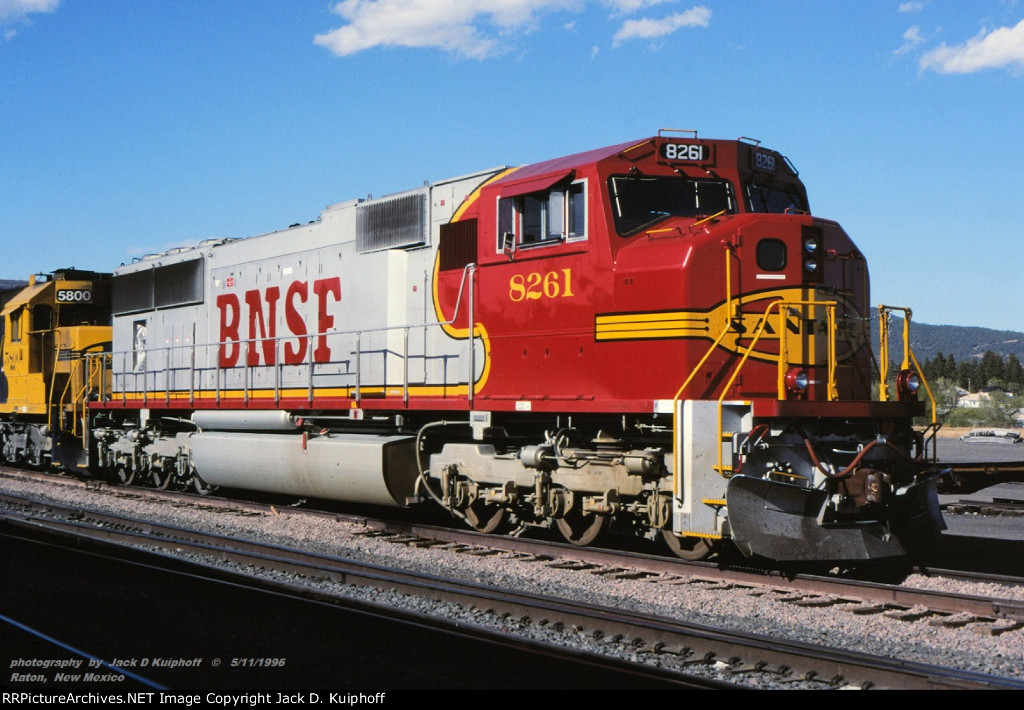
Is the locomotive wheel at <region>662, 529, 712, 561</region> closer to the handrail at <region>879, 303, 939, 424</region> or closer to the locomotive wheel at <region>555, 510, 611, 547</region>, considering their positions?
the locomotive wheel at <region>555, 510, 611, 547</region>

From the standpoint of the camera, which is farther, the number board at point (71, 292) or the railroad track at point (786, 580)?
the number board at point (71, 292)

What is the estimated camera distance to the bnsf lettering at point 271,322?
13.5 meters

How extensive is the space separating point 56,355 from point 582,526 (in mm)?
13735

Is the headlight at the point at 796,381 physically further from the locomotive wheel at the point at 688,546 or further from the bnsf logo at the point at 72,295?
the bnsf logo at the point at 72,295

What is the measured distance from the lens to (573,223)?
9703 mm

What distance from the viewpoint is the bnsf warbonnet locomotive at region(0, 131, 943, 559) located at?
8570 millimetres

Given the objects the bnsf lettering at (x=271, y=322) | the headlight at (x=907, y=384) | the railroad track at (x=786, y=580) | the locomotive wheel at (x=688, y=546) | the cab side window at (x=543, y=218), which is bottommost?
the railroad track at (x=786, y=580)

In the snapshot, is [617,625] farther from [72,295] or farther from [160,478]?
[72,295]

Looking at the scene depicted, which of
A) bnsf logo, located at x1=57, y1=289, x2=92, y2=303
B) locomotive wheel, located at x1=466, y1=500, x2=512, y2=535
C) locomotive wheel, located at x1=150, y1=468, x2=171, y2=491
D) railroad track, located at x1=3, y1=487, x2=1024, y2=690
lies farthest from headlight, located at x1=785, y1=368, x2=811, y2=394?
bnsf logo, located at x1=57, y1=289, x2=92, y2=303

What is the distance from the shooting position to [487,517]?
11469 mm

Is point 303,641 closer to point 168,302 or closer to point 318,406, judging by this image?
point 318,406

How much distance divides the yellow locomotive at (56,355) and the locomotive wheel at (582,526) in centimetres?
1165

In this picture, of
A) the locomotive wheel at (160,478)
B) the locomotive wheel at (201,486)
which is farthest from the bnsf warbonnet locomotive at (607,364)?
the locomotive wheel at (160,478)

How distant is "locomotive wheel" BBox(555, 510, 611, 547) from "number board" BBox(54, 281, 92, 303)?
13407mm
